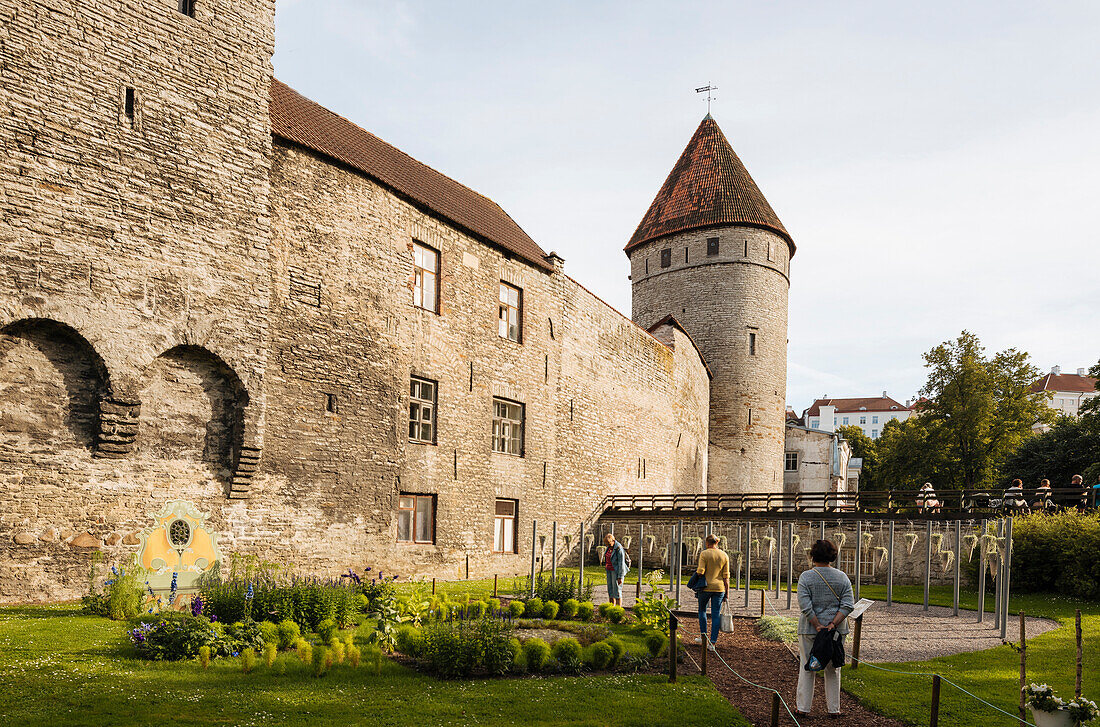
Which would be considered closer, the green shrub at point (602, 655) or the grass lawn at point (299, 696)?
the grass lawn at point (299, 696)

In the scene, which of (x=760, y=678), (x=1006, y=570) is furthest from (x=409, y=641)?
(x=1006, y=570)

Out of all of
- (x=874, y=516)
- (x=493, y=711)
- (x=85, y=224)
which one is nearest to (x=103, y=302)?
(x=85, y=224)

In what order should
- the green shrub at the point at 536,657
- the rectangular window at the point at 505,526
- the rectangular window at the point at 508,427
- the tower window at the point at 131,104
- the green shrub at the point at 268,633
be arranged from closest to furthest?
the green shrub at the point at 536,657 < the green shrub at the point at 268,633 < the tower window at the point at 131,104 < the rectangular window at the point at 505,526 < the rectangular window at the point at 508,427

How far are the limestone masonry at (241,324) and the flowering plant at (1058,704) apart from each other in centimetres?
1247

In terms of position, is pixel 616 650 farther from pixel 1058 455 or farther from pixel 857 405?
pixel 857 405

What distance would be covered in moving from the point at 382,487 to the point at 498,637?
9316 mm

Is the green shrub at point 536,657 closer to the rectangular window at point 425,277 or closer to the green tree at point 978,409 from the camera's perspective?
the rectangular window at point 425,277

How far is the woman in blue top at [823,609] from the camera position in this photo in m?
6.89

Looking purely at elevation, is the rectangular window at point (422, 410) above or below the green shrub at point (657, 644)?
above

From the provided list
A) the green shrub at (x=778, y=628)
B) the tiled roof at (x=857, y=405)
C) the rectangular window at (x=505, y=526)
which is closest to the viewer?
the green shrub at (x=778, y=628)

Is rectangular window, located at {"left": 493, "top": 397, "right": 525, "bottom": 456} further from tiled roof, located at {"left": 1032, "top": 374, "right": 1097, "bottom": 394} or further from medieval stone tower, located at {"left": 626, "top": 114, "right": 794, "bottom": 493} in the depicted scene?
tiled roof, located at {"left": 1032, "top": 374, "right": 1097, "bottom": 394}

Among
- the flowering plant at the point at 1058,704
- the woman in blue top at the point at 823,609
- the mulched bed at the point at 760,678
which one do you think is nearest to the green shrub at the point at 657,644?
the mulched bed at the point at 760,678

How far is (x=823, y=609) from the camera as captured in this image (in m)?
6.92

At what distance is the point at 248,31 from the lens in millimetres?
15570
